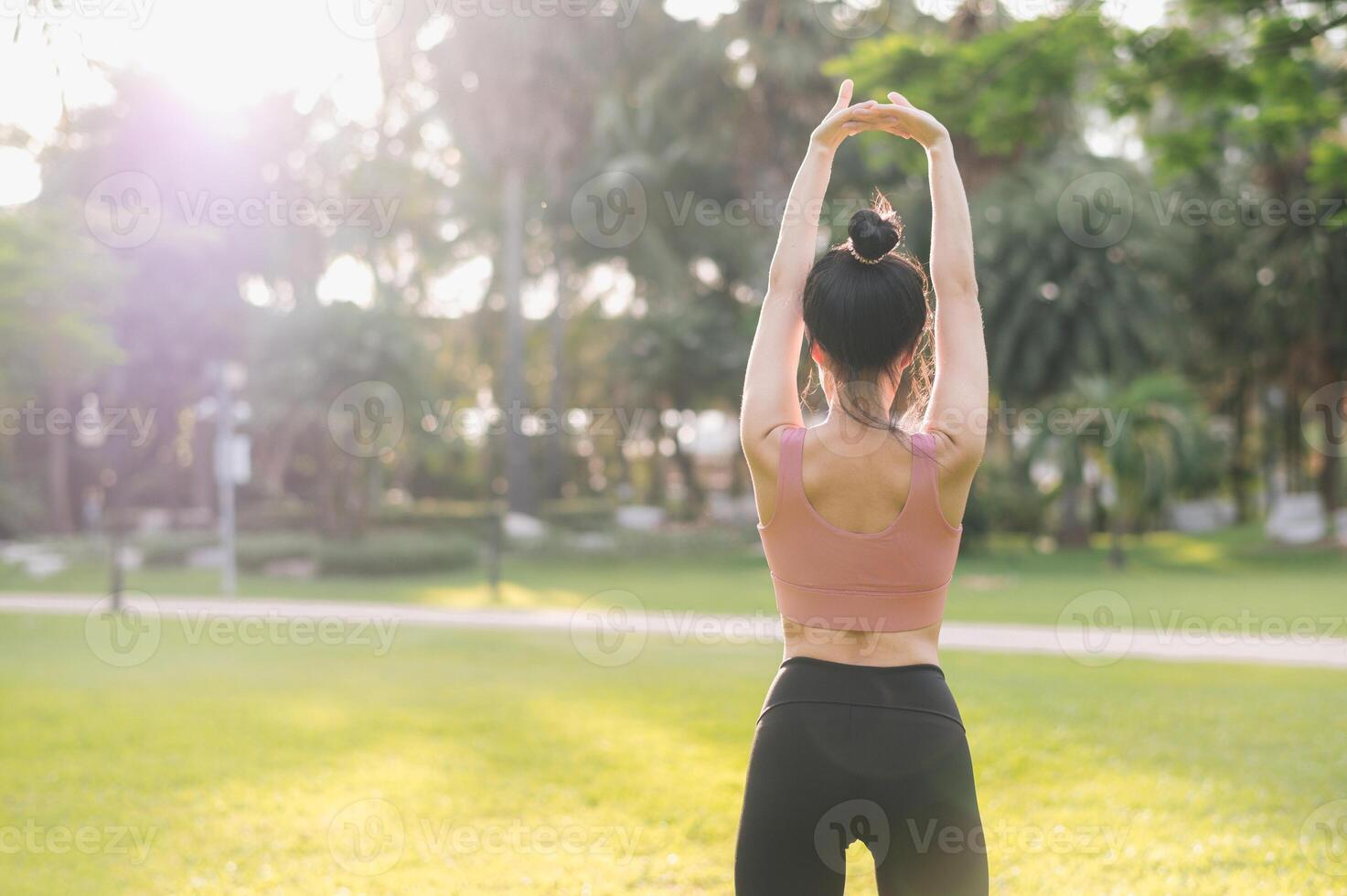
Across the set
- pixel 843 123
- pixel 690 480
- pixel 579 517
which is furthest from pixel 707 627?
pixel 690 480

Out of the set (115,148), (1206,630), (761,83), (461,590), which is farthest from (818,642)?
(115,148)

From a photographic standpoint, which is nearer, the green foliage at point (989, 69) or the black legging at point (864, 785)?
the black legging at point (864, 785)

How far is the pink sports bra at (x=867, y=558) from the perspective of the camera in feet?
6.41

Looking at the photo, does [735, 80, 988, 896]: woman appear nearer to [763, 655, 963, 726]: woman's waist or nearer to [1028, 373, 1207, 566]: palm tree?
[763, 655, 963, 726]: woman's waist

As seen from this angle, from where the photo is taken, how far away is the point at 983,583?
66.7 ft

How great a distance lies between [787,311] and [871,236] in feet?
0.72

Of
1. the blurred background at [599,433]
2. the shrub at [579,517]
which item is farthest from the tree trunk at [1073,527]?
the shrub at [579,517]

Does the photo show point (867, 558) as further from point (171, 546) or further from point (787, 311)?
point (171, 546)

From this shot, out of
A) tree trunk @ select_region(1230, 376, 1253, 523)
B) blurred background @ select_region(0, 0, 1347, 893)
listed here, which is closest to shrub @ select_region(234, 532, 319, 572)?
blurred background @ select_region(0, 0, 1347, 893)

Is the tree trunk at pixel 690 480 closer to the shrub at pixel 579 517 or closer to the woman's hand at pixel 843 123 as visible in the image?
the shrub at pixel 579 517

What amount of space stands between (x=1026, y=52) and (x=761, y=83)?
14038 mm

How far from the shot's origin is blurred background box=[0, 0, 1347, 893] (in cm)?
643

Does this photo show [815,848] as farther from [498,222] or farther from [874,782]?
[498,222]

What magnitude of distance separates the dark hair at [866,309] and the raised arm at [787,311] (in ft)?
0.20
